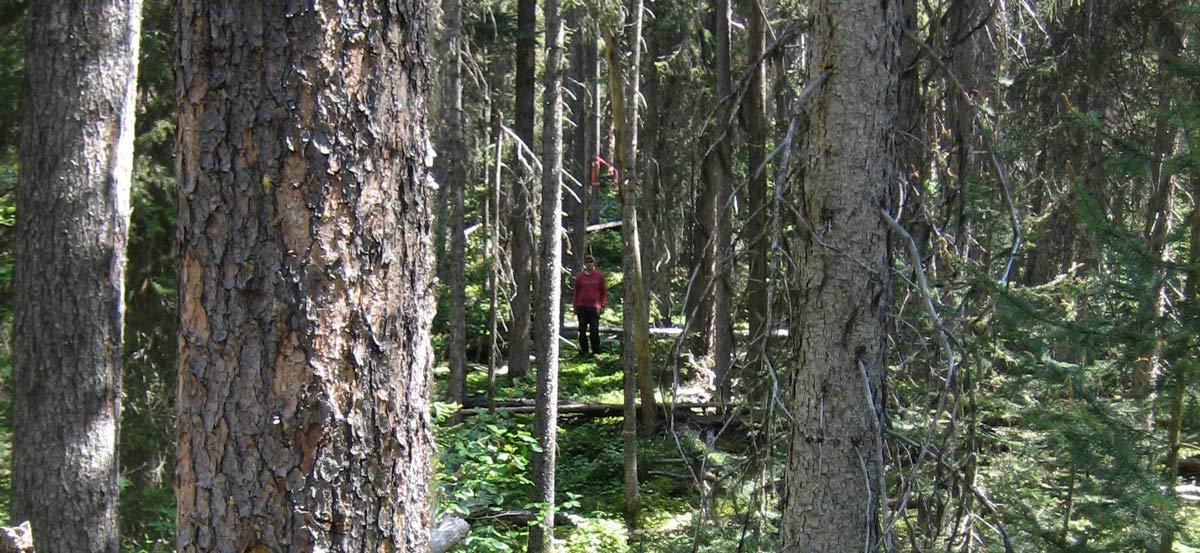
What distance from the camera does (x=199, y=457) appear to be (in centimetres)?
228

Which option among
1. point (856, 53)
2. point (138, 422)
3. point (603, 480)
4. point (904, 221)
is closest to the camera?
point (856, 53)

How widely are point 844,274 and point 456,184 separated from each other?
10442 mm

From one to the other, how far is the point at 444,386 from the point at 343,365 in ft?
51.0

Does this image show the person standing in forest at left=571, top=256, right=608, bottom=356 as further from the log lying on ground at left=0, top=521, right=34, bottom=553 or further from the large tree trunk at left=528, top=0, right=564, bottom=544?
the log lying on ground at left=0, top=521, right=34, bottom=553

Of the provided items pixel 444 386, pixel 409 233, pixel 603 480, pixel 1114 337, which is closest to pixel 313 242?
pixel 409 233

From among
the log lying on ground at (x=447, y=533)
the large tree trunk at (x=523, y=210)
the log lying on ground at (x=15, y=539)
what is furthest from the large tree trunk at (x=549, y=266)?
the log lying on ground at (x=15, y=539)

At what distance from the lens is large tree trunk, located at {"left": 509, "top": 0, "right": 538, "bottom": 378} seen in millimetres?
14609

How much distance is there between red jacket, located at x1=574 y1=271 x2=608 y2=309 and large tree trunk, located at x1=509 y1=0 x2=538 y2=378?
92 cm

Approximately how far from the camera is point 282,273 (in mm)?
2250

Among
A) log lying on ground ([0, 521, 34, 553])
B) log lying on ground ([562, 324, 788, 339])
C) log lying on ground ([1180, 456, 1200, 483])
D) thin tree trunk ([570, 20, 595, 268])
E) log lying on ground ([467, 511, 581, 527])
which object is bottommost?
log lying on ground ([467, 511, 581, 527])

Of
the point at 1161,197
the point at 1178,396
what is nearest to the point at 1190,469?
the point at 1161,197

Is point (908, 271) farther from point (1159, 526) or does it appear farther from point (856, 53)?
point (1159, 526)

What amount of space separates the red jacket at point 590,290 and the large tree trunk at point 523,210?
3.03 ft

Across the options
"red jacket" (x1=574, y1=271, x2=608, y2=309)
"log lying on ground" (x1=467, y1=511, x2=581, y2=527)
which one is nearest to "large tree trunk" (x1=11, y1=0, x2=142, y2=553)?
"log lying on ground" (x1=467, y1=511, x2=581, y2=527)
